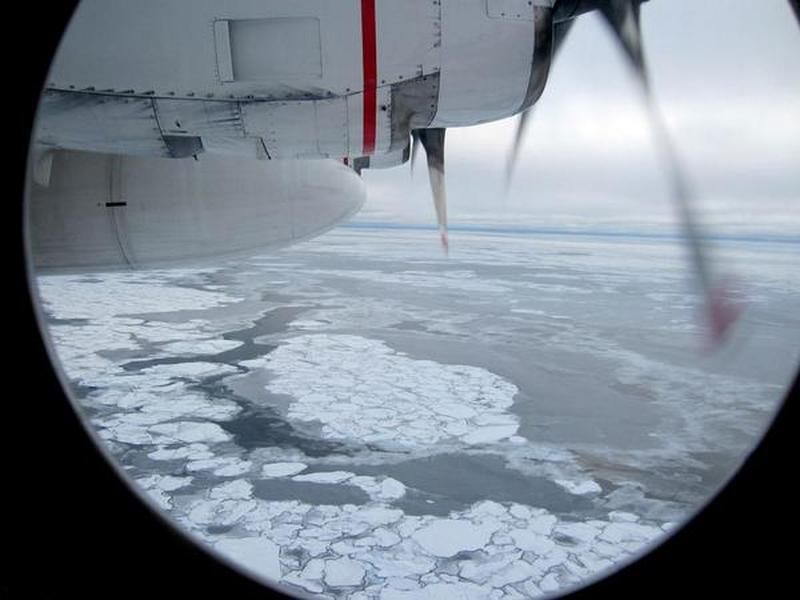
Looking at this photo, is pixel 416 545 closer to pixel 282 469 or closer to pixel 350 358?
pixel 282 469

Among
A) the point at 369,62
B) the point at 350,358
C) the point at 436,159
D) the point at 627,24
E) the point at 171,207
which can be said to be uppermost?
the point at 627,24

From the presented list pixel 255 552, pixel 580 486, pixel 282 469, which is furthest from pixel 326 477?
pixel 580 486

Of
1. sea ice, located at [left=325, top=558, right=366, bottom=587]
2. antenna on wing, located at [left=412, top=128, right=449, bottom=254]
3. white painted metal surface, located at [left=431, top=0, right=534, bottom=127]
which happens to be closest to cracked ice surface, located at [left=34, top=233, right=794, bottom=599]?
sea ice, located at [left=325, top=558, right=366, bottom=587]

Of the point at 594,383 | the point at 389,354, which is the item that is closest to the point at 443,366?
the point at 389,354

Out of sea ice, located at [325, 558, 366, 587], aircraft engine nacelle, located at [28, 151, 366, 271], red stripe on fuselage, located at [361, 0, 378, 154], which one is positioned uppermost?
red stripe on fuselage, located at [361, 0, 378, 154]

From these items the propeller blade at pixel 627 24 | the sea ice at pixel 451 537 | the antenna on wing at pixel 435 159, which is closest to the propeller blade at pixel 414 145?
the antenna on wing at pixel 435 159

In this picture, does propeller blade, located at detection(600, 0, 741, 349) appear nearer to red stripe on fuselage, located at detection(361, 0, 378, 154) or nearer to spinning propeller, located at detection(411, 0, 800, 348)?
spinning propeller, located at detection(411, 0, 800, 348)

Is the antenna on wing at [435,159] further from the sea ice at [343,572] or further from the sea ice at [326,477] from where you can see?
the sea ice at [326,477]
